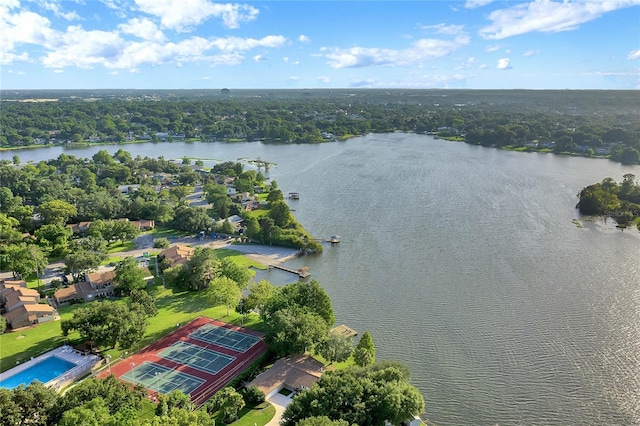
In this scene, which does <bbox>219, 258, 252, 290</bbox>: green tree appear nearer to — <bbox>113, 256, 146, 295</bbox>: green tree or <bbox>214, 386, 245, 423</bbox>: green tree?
<bbox>113, 256, 146, 295</bbox>: green tree

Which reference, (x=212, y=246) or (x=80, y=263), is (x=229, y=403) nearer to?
(x=80, y=263)

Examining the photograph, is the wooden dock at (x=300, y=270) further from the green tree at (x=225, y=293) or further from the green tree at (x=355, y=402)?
the green tree at (x=355, y=402)

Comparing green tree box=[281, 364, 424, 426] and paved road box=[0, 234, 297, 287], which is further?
paved road box=[0, 234, 297, 287]

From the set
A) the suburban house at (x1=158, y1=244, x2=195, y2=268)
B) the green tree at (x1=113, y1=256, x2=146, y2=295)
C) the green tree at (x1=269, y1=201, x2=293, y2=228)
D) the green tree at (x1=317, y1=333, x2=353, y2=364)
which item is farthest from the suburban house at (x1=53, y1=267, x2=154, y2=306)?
the green tree at (x1=317, y1=333, x2=353, y2=364)

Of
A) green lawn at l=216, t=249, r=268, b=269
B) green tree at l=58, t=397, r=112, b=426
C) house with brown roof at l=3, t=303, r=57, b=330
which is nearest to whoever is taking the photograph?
green tree at l=58, t=397, r=112, b=426

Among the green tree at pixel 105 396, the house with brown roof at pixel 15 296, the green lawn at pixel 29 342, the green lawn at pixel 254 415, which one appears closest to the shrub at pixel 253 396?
the green lawn at pixel 254 415

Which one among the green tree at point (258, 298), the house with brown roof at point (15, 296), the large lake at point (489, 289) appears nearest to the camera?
the large lake at point (489, 289)
